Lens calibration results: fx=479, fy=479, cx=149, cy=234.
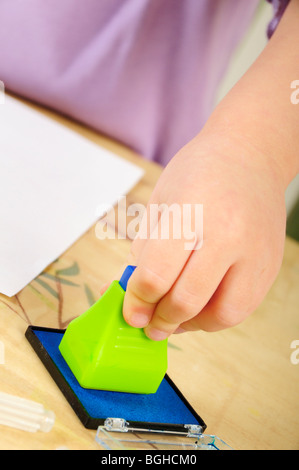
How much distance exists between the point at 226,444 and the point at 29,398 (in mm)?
121

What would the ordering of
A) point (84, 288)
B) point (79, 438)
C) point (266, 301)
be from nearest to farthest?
1. point (79, 438)
2. point (84, 288)
3. point (266, 301)

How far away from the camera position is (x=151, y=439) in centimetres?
27

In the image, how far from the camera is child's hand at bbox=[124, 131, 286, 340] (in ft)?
0.87

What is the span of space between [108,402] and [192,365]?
3.8 inches

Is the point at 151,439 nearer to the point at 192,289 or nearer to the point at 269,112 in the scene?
the point at 192,289

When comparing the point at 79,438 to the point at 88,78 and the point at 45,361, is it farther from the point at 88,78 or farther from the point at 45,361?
the point at 88,78

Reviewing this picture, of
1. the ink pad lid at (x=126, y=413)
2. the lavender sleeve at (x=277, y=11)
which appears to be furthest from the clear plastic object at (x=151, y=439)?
the lavender sleeve at (x=277, y=11)

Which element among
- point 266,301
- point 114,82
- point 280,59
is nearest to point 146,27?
point 114,82

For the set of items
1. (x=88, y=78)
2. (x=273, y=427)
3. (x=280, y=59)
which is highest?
(x=280, y=59)

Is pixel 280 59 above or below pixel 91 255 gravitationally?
above

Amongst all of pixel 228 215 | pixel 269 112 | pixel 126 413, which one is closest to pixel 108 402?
pixel 126 413

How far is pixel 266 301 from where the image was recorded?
484 millimetres

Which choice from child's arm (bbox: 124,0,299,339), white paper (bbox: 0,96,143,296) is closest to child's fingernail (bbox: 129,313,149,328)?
child's arm (bbox: 124,0,299,339)

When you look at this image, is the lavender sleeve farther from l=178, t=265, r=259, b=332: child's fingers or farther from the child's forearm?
l=178, t=265, r=259, b=332: child's fingers
